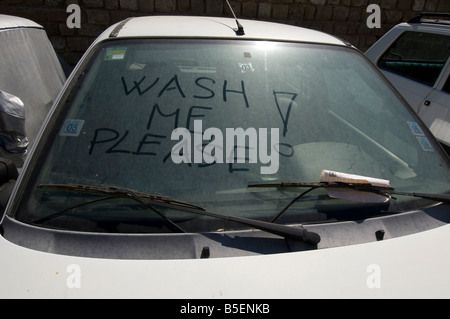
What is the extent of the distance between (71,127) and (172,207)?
23.5 inches

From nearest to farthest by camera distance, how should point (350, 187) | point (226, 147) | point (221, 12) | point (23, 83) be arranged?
point (350, 187)
point (226, 147)
point (23, 83)
point (221, 12)

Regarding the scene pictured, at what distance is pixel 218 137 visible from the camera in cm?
154

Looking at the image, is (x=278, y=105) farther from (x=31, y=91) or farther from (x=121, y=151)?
(x=31, y=91)

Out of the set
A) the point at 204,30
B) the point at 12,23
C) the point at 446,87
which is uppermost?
the point at 204,30

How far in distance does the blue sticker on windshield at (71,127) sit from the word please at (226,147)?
15.3 inches

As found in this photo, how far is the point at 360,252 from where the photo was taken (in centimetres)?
122

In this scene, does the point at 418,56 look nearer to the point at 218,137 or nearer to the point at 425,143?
the point at 425,143

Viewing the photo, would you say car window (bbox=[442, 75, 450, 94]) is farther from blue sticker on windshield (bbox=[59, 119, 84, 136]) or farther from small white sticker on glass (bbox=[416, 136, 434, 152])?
blue sticker on windshield (bbox=[59, 119, 84, 136])

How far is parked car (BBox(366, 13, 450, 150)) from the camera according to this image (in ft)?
11.8

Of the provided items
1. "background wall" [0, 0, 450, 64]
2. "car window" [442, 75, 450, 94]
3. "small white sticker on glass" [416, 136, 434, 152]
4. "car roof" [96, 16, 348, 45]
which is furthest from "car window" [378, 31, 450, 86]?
"background wall" [0, 0, 450, 64]

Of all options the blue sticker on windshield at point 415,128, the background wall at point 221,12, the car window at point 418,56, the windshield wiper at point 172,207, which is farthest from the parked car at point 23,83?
the car window at point 418,56

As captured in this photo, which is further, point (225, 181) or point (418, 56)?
point (418, 56)

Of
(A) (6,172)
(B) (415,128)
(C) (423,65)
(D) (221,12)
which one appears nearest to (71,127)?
(A) (6,172)
